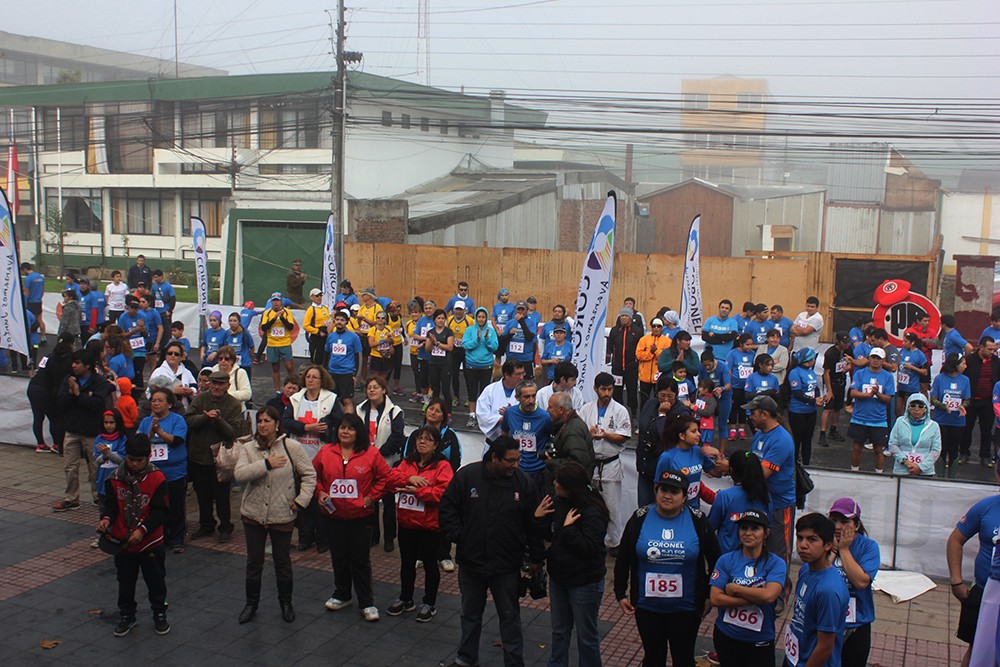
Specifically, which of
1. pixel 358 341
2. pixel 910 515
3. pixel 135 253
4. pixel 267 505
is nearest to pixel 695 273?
pixel 358 341

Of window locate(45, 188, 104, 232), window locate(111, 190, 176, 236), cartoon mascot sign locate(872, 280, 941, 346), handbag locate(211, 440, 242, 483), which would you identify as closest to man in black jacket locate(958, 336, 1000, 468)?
cartoon mascot sign locate(872, 280, 941, 346)

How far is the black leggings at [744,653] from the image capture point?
5320 millimetres

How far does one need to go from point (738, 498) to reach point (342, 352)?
8260mm

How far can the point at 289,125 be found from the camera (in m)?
40.1

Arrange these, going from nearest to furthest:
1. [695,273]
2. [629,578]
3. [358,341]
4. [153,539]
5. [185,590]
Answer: [629,578] → [153,539] → [185,590] → [358,341] → [695,273]

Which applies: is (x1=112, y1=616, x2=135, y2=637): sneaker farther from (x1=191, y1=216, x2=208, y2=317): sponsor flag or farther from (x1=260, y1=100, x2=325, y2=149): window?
(x1=260, y1=100, x2=325, y2=149): window

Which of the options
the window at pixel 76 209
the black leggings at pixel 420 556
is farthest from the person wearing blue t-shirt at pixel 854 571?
the window at pixel 76 209

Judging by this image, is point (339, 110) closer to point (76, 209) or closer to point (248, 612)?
point (248, 612)

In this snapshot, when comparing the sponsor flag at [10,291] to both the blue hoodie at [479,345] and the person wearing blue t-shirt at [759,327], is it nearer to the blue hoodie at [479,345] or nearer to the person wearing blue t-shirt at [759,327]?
the blue hoodie at [479,345]

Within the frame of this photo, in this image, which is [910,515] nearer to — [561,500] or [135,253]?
[561,500]

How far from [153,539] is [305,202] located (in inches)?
1316

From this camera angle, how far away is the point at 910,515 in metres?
8.70

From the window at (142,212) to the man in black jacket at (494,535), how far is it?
4237cm

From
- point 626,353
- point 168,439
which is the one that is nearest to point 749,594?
point 168,439
